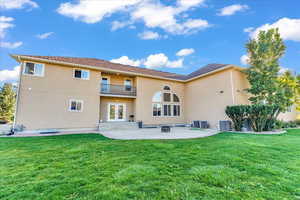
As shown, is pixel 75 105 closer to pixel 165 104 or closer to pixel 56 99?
pixel 56 99

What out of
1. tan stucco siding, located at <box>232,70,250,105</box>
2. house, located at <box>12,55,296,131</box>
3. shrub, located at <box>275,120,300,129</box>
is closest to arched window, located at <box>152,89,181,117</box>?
house, located at <box>12,55,296,131</box>

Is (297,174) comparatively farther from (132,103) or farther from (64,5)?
(64,5)

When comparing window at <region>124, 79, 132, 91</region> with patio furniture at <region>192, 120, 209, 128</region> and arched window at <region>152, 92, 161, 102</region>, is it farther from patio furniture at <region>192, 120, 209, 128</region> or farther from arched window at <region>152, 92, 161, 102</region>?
patio furniture at <region>192, 120, 209, 128</region>

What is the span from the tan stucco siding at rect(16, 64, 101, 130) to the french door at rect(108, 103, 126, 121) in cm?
172

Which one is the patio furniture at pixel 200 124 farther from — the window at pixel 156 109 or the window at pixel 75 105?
the window at pixel 75 105

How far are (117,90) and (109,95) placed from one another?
45.2 inches

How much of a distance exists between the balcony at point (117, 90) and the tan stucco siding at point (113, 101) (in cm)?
88

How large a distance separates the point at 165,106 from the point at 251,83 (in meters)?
9.02

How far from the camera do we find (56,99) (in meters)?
11.9

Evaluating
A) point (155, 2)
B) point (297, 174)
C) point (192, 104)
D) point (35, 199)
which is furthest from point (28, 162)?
point (192, 104)

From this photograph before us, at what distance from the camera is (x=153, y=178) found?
3068 millimetres

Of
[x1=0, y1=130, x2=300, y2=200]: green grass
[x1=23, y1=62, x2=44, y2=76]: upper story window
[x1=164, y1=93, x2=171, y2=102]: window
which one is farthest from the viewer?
[x1=164, y1=93, x2=171, y2=102]: window

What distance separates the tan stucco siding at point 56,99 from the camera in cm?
1089

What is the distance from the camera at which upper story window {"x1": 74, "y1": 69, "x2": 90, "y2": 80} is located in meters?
12.9
